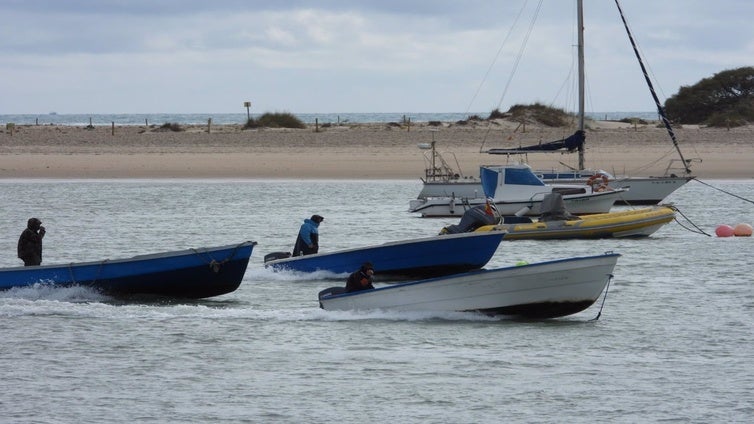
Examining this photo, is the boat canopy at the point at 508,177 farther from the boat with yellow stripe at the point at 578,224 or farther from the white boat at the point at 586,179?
the boat with yellow stripe at the point at 578,224

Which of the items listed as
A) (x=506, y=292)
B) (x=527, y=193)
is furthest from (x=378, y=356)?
(x=527, y=193)

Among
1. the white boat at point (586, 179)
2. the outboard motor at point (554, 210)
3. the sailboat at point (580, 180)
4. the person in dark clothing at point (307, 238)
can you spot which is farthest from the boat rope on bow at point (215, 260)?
the white boat at point (586, 179)

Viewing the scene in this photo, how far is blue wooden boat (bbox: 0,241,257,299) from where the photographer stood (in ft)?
69.5

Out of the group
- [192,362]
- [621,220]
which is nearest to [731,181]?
[621,220]

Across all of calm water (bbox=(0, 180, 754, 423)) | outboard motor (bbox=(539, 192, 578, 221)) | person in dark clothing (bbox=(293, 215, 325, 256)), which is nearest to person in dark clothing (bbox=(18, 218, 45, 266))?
calm water (bbox=(0, 180, 754, 423))

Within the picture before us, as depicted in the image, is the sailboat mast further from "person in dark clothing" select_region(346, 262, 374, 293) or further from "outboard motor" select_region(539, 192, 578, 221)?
"person in dark clothing" select_region(346, 262, 374, 293)

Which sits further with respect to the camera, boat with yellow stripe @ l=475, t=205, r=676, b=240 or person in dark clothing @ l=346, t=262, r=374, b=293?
boat with yellow stripe @ l=475, t=205, r=676, b=240

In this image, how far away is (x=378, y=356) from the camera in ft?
57.9

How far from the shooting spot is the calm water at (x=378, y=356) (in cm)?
1490

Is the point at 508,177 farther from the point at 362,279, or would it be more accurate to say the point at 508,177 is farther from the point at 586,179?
the point at 362,279

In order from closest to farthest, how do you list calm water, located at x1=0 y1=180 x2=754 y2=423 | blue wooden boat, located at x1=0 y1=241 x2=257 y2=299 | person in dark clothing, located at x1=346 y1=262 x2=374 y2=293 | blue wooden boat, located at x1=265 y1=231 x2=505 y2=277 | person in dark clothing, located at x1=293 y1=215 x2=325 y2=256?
calm water, located at x1=0 y1=180 x2=754 y2=423 → person in dark clothing, located at x1=346 y1=262 x2=374 y2=293 → blue wooden boat, located at x1=0 y1=241 x2=257 y2=299 → blue wooden boat, located at x1=265 y1=231 x2=505 y2=277 → person in dark clothing, located at x1=293 y1=215 x2=325 y2=256

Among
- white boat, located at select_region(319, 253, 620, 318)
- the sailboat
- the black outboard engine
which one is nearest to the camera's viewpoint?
white boat, located at select_region(319, 253, 620, 318)

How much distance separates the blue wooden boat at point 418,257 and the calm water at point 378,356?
446 mm

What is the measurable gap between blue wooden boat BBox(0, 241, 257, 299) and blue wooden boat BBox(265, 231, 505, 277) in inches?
99.3
